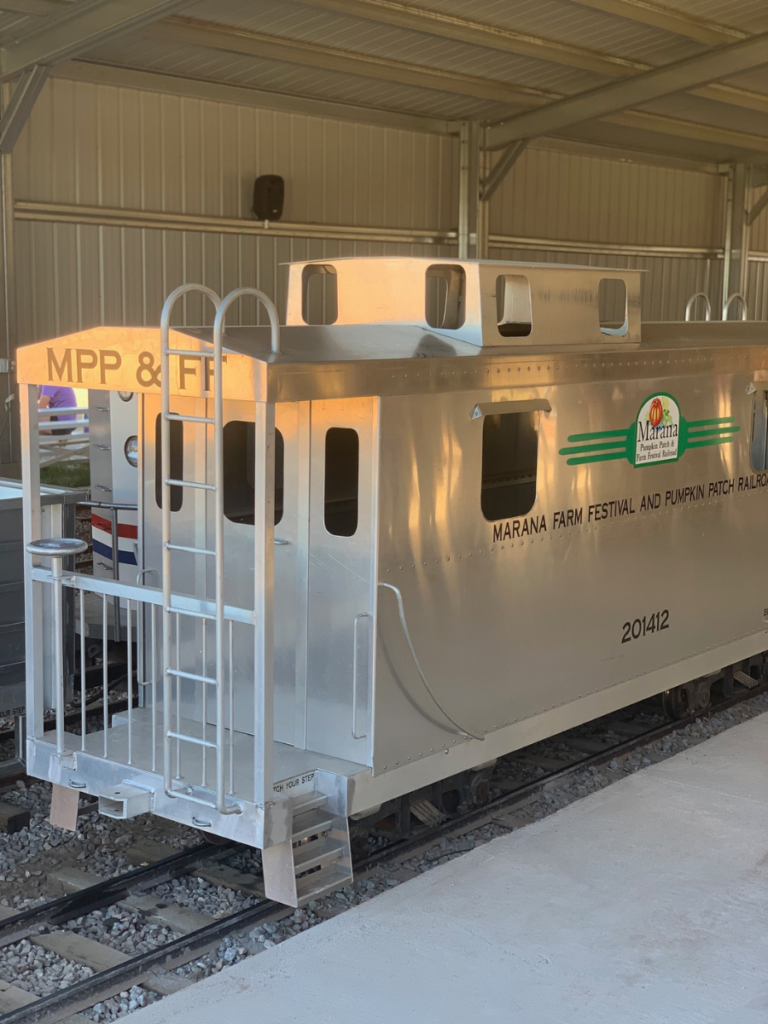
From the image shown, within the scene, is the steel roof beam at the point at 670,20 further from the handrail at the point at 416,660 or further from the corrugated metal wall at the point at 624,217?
the handrail at the point at 416,660

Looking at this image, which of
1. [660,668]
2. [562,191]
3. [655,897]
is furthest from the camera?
[562,191]

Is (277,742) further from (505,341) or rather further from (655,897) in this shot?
(505,341)

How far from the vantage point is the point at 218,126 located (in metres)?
13.9

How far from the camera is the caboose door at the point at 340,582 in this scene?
5160 mm

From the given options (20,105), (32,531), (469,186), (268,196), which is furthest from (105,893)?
(469,186)

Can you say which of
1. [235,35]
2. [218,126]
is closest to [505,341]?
[235,35]

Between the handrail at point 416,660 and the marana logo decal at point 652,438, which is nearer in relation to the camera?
the handrail at point 416,660

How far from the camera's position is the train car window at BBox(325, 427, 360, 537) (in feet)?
17.6

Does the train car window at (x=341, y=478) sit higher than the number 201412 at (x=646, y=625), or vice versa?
the train car window at (x=341, y=478)

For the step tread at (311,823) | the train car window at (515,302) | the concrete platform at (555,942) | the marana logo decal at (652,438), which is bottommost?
the concrete platform at (555,942)

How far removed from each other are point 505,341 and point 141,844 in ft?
Answer: 10.6

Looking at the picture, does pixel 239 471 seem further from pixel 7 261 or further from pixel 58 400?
pixel 58 400

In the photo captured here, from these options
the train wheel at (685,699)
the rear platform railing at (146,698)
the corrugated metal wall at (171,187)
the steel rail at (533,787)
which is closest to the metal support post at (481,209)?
the corrugated metal wall at (171,187)

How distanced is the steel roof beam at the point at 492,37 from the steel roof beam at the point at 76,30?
1.75 metres
